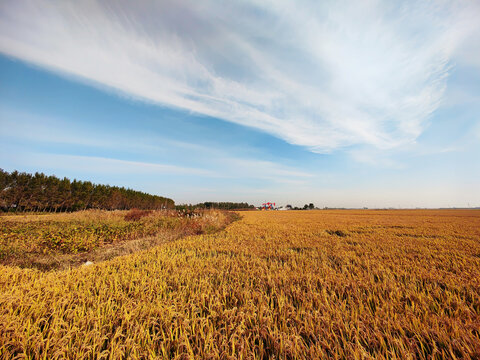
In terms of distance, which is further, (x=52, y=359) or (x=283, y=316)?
(x=283, y=316)

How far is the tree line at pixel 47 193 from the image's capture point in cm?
3666

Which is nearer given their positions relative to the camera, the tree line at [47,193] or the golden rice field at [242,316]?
the golden rice field at [242,316]

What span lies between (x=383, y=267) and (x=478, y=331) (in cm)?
261

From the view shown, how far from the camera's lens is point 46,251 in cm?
668

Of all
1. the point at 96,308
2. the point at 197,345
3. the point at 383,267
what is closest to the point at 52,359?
the point at 96,308

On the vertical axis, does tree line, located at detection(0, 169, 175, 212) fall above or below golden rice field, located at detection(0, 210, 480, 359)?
above

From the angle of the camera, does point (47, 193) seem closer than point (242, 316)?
No

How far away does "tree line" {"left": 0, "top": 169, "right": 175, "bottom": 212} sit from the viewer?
3666cm

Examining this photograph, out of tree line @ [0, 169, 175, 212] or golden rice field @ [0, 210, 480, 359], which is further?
tree line @ [0, 169, 175, 212]

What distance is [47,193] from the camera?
136 ft

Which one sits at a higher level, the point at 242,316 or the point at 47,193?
the point at 47,193

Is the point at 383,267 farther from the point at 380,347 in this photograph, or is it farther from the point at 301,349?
the point at 301,349

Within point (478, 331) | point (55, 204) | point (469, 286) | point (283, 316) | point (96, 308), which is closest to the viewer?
point (478, 331)

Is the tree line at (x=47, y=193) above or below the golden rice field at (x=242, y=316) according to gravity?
above
